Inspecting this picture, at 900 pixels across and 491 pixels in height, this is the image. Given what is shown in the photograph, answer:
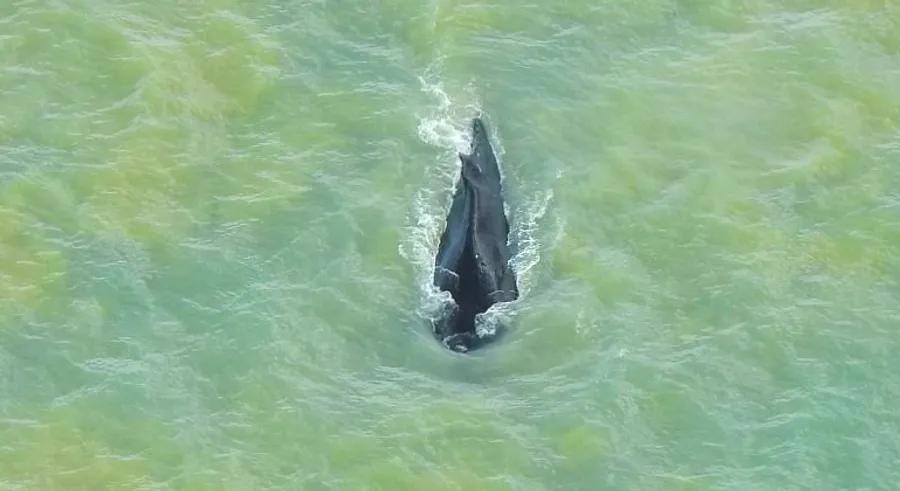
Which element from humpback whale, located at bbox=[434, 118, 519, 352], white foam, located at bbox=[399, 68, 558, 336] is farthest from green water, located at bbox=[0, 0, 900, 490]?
humpback whale, located at bbox=[434, 118, 519, 352]

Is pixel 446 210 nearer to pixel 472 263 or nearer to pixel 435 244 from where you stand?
pixel 435 244

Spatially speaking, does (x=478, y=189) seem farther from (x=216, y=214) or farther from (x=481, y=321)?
(x=216, y=214)

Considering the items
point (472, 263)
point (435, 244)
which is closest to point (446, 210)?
point (435, 244)

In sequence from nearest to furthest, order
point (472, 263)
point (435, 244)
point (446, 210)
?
point (472, 263) < point (435, 244) < point (446, 210)

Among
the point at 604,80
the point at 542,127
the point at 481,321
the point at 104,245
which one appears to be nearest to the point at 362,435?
the point at 481,321

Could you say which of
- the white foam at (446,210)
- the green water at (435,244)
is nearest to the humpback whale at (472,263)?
the white foam at (446,210)

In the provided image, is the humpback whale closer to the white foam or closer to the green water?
the white foam
